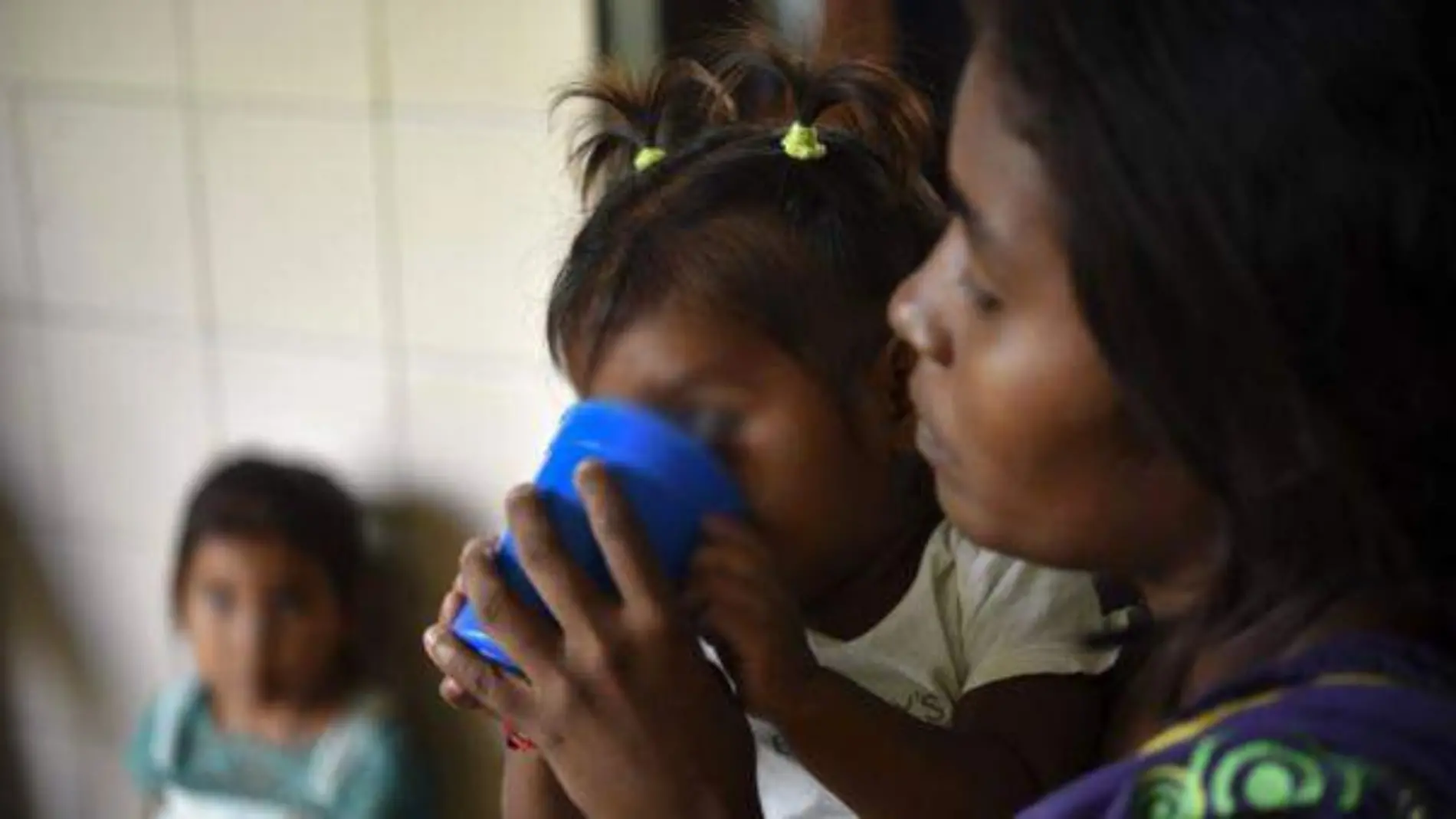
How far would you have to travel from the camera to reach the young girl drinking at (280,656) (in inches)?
85.4

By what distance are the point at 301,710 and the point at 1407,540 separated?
180 cm

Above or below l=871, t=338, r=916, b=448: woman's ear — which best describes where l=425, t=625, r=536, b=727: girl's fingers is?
below

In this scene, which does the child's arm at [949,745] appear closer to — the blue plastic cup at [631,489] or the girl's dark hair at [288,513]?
the blue plastic cup at [631,489]

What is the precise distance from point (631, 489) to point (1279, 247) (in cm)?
29

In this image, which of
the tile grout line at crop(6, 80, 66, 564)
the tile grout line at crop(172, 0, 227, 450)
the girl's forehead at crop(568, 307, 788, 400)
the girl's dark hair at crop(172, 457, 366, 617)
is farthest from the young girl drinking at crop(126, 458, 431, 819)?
the girl's forehead at crop(568, 307, 788, 400)

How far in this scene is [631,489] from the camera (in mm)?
769

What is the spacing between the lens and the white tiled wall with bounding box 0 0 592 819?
1956mm

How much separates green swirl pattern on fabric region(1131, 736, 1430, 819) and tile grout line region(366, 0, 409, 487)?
1.52 metres

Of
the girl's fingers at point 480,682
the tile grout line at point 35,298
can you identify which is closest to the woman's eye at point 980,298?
the girl's fingers at point 480,682

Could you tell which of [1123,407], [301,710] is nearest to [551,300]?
[1123,407]

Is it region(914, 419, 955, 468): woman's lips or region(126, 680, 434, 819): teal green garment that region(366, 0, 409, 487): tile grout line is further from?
region(914, 419, 955, 468): woman's lips

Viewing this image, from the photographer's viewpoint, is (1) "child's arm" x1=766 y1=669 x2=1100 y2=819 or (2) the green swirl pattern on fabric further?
(1) "child's arm" x1=766 y1=669 x2=1100 y2=819

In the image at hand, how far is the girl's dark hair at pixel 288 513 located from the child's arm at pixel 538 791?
1.26 meters

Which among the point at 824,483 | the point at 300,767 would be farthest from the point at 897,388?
the point at 300,767
